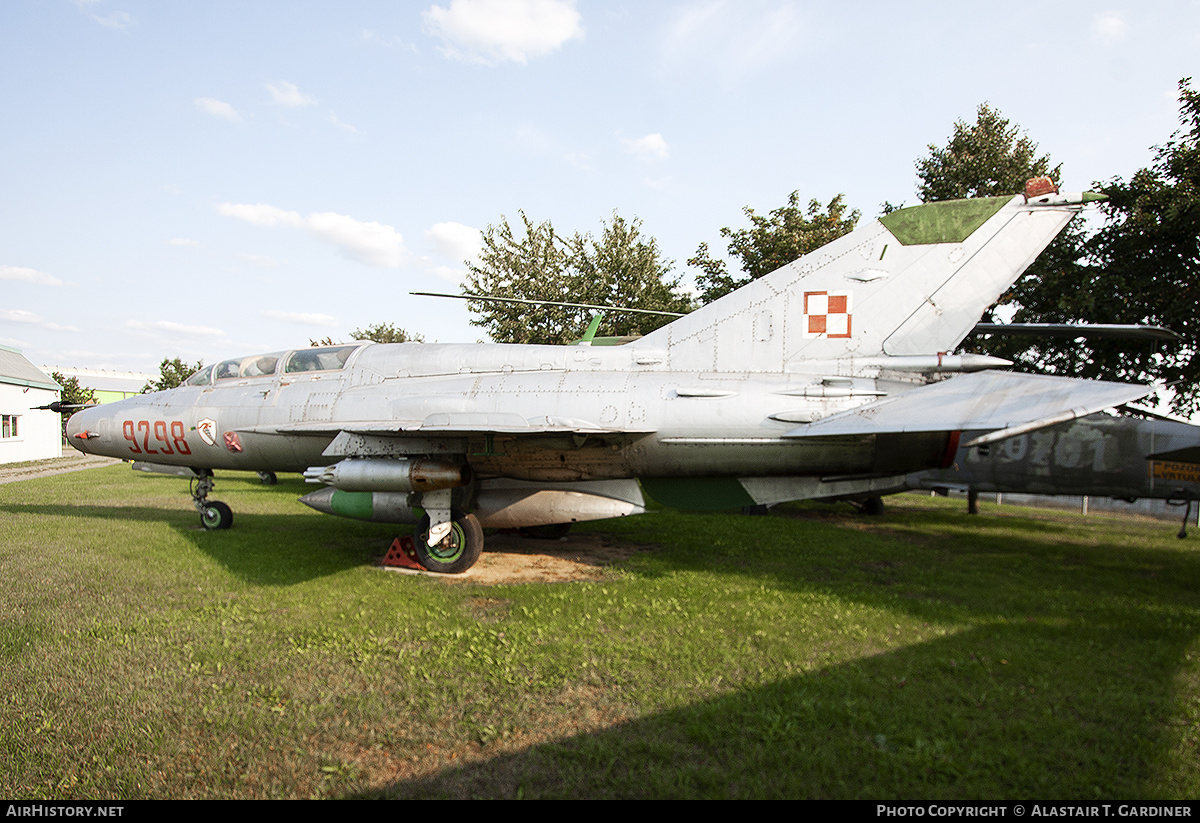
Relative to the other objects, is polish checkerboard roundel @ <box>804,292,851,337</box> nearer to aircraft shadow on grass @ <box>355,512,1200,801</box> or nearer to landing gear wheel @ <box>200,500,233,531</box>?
aircraft shadow on grass @ <box>355,512,1200,801</box>

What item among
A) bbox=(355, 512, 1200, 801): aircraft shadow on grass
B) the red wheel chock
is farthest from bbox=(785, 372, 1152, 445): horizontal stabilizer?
the red wheel chock

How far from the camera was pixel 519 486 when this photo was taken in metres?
8.74

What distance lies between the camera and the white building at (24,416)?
26.7 meters

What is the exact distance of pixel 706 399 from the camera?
7289 mm

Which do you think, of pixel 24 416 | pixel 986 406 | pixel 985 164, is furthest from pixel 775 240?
pixel 24 416

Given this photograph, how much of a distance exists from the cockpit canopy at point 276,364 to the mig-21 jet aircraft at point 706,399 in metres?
0.27

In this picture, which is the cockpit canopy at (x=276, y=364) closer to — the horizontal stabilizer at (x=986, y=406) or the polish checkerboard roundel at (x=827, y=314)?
the polish checkerboard roundel at (x=827, y=314)

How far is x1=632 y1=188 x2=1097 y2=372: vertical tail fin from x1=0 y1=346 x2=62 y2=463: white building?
30.9 metres

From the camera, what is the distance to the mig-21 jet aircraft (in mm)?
6992

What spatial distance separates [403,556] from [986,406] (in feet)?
24.0

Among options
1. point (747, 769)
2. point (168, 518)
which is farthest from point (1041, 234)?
point (168, 518)

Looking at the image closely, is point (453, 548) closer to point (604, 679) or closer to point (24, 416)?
point (604, 679)

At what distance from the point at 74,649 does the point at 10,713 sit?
3.93 feet
